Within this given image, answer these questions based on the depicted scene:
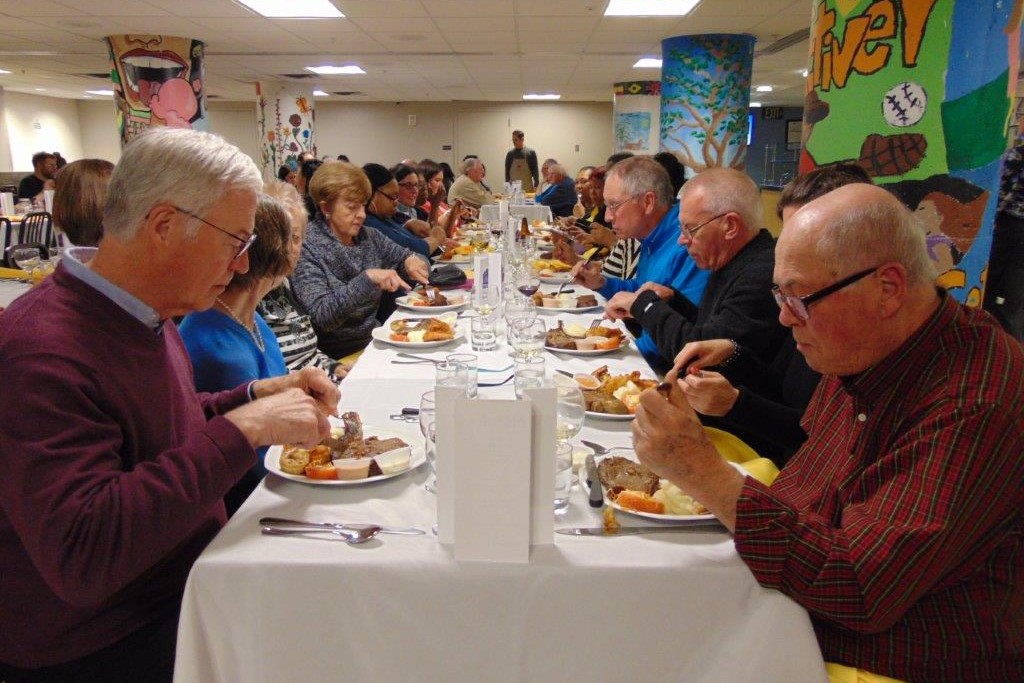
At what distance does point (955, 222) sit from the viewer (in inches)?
123

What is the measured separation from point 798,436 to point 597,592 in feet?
3.62

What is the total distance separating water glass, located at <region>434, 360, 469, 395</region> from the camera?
1.28 m

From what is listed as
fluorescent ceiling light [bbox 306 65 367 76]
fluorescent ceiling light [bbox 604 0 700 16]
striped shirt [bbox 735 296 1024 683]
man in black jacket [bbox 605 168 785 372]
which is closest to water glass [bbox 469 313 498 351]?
man in black jacket [bbox 605 168 785 372]

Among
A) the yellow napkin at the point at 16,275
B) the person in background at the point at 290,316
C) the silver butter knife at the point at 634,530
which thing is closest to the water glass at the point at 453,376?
the silver butter knife at the point at 634,530

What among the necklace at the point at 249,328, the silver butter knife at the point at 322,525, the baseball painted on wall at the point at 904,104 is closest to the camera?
the silver butter knife at the point at 322,525

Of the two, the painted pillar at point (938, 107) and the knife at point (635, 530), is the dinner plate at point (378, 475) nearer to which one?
the knife at point (635, 530)

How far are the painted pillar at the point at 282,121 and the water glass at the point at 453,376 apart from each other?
14.2m

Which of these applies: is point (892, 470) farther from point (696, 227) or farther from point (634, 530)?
point (696, 227)

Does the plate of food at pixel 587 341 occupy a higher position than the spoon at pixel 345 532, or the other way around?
the plate of food at pixel 587 341

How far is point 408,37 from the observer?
927 centimetres

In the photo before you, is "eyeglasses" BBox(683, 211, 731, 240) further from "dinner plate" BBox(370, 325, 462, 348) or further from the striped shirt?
the striped shirt

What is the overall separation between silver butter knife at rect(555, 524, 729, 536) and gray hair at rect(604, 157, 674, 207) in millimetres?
2724

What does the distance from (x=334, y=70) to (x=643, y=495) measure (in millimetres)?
12978

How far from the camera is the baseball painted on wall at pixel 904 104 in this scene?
124 inches
